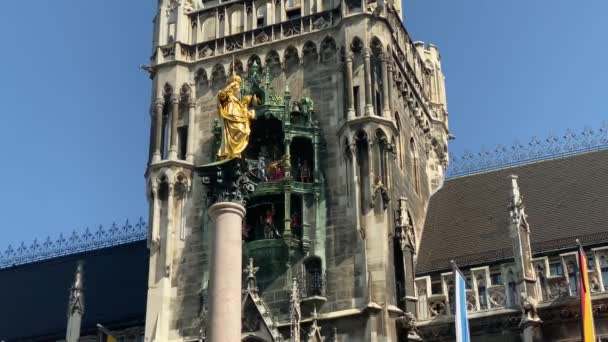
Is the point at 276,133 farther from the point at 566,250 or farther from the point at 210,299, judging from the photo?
the point at 210,299

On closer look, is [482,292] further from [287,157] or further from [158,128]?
[158,128]

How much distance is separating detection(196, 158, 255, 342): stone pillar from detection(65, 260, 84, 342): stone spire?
597 inches

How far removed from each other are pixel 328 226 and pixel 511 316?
623cm

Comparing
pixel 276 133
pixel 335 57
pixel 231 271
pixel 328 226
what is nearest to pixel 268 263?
pixel 328 226

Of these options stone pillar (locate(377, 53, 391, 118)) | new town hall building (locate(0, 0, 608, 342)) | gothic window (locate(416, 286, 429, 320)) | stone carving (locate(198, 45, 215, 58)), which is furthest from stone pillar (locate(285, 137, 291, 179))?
gothic window (locate(416, 286, 429, 320))

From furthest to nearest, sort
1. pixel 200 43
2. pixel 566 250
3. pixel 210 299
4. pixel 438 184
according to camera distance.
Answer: pixel 438 184 → pixel 200 43 → pixel 566 250 → pixel 210 299

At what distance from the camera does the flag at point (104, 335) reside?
37.8 meters

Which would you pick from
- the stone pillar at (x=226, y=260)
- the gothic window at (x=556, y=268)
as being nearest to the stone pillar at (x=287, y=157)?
the stone pillar at (x=226, y=260)

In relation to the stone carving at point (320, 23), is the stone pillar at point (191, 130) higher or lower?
lower

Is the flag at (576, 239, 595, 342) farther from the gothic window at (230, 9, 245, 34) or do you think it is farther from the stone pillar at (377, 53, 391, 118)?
the gothic window at (230, 9, 245, 34)

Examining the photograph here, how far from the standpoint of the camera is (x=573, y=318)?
3148cm

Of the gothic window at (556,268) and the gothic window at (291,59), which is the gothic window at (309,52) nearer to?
the gothic window at (291,59)

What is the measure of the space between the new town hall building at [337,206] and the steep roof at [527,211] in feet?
0.24

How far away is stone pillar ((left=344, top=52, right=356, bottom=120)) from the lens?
115 ft
